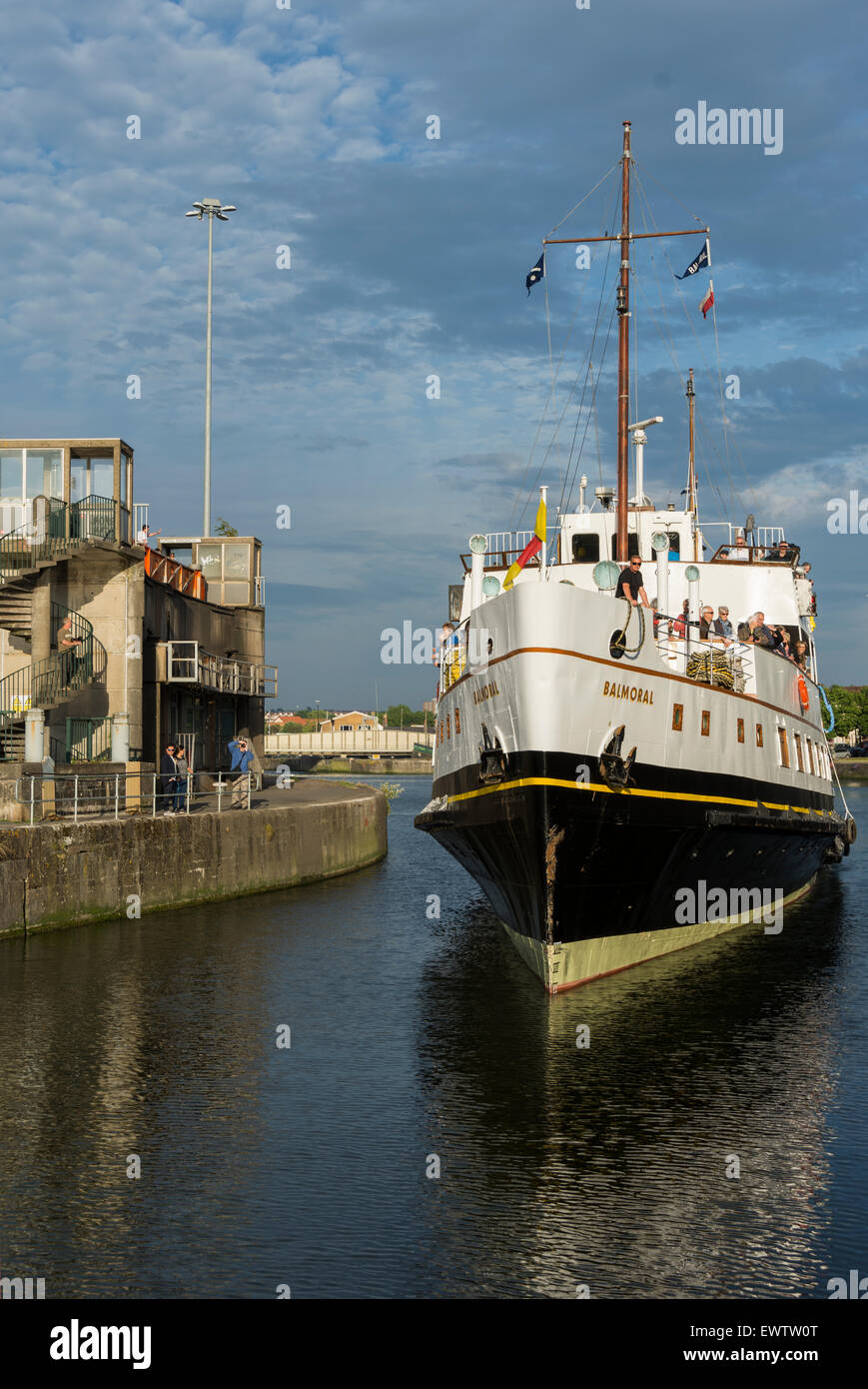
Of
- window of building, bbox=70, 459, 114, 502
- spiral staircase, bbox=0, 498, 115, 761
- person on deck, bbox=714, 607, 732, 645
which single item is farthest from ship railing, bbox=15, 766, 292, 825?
person on deck, bbox=714, 607, 732, 645

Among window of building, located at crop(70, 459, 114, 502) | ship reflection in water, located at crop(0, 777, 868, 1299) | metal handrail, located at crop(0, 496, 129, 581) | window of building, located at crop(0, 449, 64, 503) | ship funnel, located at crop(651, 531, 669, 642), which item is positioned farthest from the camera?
window of building, located at crop(0, 449, 64, 503)

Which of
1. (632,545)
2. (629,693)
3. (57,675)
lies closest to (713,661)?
(629,693)

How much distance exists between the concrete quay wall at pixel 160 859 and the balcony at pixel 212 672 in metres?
4.26

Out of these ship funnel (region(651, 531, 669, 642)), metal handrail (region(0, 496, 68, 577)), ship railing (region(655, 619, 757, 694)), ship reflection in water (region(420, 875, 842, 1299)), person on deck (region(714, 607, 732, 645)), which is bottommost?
ship reflection in water (region(420, 875, 842, 1299))

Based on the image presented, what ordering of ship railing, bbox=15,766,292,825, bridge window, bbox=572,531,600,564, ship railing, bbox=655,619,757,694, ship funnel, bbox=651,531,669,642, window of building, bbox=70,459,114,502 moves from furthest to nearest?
window of building, bbox=70,459,114,502, bridge window, bbox=572,531,600,564, ship railing, bbox=15,766,292,825, ship funnel, bbox=651,531,669,642, ship railing, bbox=655,619,757,694

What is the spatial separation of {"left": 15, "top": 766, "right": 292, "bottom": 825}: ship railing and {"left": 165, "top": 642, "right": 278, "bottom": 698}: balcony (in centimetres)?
322

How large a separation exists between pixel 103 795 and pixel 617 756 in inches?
566

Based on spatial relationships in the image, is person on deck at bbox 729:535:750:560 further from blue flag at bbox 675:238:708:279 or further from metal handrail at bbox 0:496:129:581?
metal handrail at bbox 0:496:129:581

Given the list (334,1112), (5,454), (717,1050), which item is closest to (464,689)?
(717,1050)

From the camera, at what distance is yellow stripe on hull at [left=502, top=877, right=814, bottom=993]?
17703 mm

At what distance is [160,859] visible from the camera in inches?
1028

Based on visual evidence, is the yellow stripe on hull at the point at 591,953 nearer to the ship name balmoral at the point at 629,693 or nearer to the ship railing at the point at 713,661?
the ship name balmoral at the point at 629,693

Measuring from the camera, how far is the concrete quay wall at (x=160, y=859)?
22.2 m
